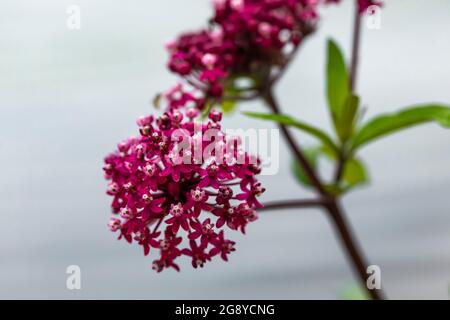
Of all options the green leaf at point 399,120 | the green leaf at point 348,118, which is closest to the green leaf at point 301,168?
the green leaf at point 348,118

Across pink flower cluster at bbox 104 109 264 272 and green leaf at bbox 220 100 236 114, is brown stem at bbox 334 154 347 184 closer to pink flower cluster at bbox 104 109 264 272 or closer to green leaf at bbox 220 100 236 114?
green leaf at bbox 220 100 236 114

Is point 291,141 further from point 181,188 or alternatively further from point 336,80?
point 181,188

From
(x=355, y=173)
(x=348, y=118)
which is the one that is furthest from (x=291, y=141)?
(x=355, y=173)

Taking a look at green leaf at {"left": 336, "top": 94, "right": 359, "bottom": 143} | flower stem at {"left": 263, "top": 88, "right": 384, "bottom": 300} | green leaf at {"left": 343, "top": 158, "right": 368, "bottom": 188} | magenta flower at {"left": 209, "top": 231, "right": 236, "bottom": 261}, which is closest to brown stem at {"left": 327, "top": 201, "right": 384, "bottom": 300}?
flower stem at {"left": 263, "top": 88, "right": 384, "bottom": 300}
